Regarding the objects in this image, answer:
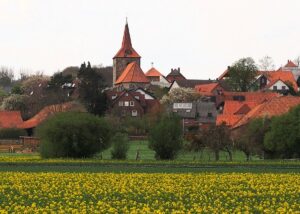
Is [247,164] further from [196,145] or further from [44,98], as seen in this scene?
[44,98]

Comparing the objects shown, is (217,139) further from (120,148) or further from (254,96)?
(254,96)

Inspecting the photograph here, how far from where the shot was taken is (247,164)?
5266 cm

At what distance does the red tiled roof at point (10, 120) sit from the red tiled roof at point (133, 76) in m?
68.8

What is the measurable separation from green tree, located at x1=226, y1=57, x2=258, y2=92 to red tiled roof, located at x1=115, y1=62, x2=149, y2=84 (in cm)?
1925

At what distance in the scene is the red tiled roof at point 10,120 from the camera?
11038 centimetres

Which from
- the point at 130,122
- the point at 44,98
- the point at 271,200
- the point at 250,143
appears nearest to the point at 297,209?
the point at 271,200

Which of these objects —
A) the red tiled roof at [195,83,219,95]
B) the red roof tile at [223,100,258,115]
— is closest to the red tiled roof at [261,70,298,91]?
the red tiled roof at [195,83,219,95]

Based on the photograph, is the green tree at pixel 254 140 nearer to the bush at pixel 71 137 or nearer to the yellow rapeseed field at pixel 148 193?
the bush at pixel 71 137

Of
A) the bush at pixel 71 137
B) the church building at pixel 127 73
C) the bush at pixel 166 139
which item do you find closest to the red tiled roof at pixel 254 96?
the church building at pixel 127 73

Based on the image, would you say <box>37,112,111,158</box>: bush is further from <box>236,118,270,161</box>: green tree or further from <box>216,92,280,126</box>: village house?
<box>216,92,280,126</box>: village house

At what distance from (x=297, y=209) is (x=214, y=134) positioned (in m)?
40.6

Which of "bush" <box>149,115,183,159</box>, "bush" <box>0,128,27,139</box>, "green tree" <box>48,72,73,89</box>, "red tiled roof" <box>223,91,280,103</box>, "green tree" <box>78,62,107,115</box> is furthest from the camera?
"red tiled roof" <box>223,91,280,103</box>

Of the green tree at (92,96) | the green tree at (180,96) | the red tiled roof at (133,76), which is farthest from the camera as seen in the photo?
the red tiled roof at (133,76)

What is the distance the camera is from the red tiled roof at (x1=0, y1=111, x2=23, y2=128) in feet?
362
